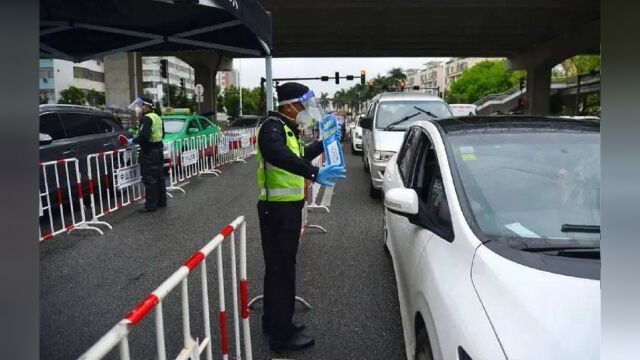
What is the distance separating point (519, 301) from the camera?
6.75 ft

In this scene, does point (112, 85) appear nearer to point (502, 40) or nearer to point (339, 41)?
point (339, 41)

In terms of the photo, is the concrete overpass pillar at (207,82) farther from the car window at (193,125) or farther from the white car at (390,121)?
the white car at (390,121)

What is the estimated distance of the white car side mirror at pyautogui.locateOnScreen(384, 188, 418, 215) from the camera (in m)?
3.11

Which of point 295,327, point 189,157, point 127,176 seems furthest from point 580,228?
point 189,157

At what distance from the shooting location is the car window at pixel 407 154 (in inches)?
179

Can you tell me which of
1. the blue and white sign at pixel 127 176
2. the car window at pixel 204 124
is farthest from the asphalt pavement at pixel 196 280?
the car window at pixel 204 124

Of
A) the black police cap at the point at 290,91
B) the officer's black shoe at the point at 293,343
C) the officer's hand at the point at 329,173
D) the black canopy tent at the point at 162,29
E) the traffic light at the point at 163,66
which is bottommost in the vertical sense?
the officer's black shoe at the point at 293,343

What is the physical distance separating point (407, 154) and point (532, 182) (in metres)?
1.85

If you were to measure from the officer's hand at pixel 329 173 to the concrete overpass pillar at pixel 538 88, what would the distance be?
38751 mm

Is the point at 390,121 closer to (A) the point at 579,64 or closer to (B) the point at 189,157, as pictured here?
(B) the point at 189,157

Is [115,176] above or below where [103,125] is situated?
below

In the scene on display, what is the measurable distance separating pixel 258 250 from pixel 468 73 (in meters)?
96.8

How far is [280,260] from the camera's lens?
3.71m
